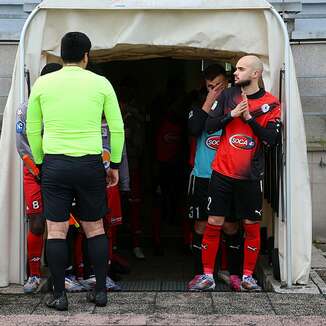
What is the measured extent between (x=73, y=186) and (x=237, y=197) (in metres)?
1.44

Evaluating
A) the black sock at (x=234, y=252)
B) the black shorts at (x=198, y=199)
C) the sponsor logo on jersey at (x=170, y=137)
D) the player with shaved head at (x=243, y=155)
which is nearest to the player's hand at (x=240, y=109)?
the player with shaved head at (x=243, y=155)

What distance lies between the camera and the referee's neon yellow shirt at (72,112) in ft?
15.6

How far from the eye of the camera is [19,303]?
5176 mm

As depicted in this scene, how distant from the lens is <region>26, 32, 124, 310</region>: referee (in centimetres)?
475

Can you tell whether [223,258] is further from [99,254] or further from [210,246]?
[99,254]

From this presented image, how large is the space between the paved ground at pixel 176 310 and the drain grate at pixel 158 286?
0.42m

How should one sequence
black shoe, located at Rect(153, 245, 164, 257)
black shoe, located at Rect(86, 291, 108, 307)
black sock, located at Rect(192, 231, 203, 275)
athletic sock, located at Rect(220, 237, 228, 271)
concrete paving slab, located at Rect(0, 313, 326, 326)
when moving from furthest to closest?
black shoe, located at Rect(153, 245, 164, 257) → athletic sock, located at Rect(220, 237, 228, 271) → black sock, located at Rect(192, 231, 203, 275) → black shoe, located at Rect(86, 291, 108, 307) → concrete paving slab, located at Rect(0, 313, 326, 326)

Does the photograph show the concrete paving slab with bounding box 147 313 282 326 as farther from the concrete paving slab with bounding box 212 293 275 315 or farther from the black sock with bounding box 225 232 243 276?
the black sock with bounding box 225 232 243 276

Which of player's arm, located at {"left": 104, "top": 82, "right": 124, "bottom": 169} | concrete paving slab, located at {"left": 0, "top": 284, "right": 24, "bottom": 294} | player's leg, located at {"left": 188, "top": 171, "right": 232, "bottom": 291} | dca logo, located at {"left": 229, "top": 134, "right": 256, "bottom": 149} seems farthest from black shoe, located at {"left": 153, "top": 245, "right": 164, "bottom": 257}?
player's arm, located at {"left": 104, "top": 82, "right": 124, "bottom": 169}

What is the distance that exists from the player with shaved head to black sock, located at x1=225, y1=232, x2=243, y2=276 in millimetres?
223

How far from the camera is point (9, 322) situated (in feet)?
15.3

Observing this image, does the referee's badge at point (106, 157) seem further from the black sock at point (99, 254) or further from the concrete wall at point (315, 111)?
the concrete wall at point (315, 111)

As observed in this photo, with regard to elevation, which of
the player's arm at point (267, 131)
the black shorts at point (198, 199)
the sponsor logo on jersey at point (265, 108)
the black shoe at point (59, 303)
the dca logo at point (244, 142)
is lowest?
the black shoe at point (59, 303)

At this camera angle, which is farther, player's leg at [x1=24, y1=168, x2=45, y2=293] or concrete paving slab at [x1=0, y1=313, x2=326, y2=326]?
player's leg at [x1=24, y1=168, x2=45, y2=293]
